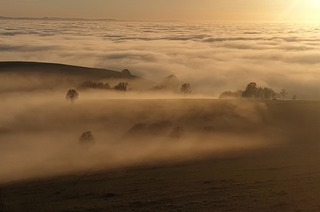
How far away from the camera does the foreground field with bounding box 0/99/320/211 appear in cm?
2561

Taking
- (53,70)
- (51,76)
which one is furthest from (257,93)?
(53,70)

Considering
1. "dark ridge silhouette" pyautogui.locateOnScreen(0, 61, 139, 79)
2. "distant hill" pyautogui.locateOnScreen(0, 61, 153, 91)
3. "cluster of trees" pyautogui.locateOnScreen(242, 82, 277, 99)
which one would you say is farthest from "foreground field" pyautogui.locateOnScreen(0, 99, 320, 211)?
"dark ridge silhouette" pyautogui.locateOnScreen(0, 61, 139, 79)

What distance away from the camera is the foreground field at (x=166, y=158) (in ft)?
84.0

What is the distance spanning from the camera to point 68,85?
3460 inches

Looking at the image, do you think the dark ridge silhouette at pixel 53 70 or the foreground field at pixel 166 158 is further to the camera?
the dark ridge silhouette at pixel 53 70

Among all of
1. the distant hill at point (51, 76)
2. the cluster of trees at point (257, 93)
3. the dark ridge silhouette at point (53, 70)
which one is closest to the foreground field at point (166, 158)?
the cluster of trees at point (257, 93)

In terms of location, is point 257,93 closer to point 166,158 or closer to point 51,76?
point 51,76

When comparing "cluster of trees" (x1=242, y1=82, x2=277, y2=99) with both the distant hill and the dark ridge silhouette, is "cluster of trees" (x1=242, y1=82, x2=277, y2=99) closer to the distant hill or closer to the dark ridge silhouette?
the distant hill

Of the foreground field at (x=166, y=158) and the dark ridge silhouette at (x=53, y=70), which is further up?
the dark ridge silhouette at (x=53, y=70)

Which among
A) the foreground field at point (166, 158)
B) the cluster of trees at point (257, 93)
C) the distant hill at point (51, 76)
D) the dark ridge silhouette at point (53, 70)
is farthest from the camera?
the dark ridge silhouette at point (53, 70)

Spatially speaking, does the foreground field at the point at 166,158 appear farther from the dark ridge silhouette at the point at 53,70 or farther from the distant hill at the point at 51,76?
the dark ridge silhouette at the point at 53,70

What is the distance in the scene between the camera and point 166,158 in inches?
1433

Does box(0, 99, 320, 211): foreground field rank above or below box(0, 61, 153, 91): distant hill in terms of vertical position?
below

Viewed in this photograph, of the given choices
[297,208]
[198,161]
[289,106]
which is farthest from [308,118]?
[297,208]
